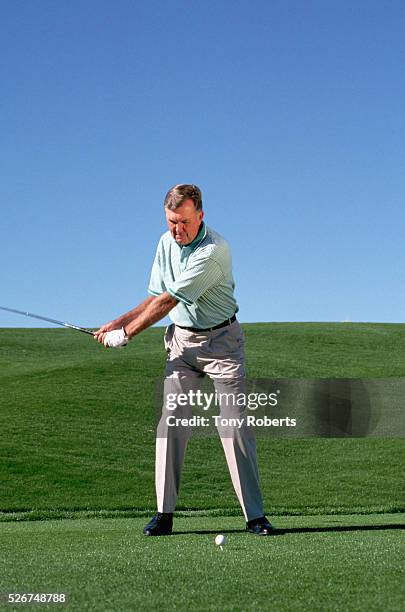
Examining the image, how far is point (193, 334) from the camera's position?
5.59 metres

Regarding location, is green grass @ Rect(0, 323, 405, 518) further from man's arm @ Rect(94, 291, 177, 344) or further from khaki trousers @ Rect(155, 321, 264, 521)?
man's arm @ Rect(94, 291, 177, 344)

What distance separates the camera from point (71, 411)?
16.6 m

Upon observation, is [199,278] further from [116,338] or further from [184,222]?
[116,338]

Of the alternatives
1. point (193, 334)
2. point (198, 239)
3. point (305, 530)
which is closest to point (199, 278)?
point (198, 239)

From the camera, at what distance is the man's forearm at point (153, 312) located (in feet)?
17.7

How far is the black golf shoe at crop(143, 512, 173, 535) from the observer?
5523 millimetres

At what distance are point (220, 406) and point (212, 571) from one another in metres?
1.90

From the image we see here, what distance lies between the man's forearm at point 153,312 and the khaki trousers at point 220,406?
27cm

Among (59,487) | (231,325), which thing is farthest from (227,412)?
(59,487)

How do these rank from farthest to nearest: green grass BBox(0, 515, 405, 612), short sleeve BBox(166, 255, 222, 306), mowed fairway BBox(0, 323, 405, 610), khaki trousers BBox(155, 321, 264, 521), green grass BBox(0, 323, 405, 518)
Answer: green grass BBox(0, 323, 405, 518), khaki trousers BBox(155, 321, 264, 521), short sleeve BBox(166, 255, 222, 306), mowed fairway BBox(0, 323, 405, 610), green grass BBox(0, 515, 405, 612)

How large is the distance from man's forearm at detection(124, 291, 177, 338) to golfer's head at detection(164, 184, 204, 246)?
392 mm

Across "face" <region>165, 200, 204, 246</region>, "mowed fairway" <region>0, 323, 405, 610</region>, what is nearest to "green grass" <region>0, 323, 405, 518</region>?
"mowed fairway" <region>0, 323, 405, 610</region>

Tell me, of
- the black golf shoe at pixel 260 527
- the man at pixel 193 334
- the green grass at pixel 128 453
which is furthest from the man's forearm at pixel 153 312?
the green grass at pixel 128 453

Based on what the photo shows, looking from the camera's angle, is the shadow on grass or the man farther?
the shadow on grass
